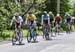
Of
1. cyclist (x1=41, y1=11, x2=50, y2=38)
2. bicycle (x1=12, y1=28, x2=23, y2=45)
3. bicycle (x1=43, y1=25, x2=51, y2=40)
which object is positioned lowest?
bicycle (x1=43, y1=25, x2=51, y2=40)

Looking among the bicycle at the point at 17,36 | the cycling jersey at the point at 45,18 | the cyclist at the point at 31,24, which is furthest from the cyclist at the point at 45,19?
the bicycle at the point at 17,36

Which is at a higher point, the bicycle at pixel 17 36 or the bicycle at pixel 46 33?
the bicycle at pixel 17 36

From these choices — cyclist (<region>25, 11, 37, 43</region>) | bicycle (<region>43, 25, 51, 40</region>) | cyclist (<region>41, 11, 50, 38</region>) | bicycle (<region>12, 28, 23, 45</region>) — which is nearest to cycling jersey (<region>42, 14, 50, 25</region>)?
cyclist (<region>41, 11, 50, 38</region>)

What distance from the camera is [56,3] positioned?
156ft

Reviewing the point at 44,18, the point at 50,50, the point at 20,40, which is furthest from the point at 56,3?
the point at 50,50

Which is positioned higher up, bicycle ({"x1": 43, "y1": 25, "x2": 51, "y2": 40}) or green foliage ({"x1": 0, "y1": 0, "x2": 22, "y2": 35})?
green foliage ({"x1": 0, "y1": 0, "x2": 22, "y2": 35})

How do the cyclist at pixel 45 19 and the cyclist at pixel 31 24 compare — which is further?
the cyclist at pixel 45 19

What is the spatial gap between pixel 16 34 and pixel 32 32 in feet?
→ 8.19

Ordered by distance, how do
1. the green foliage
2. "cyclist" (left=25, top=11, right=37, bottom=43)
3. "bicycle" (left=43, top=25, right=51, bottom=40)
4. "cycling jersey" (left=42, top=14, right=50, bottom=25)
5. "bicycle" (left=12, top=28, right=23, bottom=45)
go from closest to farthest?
"bicycle" (left=12, top=28, right=23, bottom=45), "cyclist" (left=25, top=11, right=37, bottom=43), "cycling jersey" (left=42, top=14, right=50, bottom=25), "bicycle" (left=43, top=25, right=51, bottom=40), the green foliage

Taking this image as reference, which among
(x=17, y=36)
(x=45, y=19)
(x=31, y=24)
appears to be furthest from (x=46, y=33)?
(x=17, y=36)

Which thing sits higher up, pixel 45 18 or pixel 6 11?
pixel 6 11

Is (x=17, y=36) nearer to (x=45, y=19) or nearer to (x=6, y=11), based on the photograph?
(x=45, y=19)

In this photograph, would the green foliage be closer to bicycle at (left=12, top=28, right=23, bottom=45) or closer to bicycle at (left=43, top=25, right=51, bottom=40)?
bicycle at (left=43, top=25, right=51, bottom=40)

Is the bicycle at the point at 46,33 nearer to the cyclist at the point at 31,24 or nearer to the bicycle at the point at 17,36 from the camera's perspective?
the cyclist at the point at 31,24
